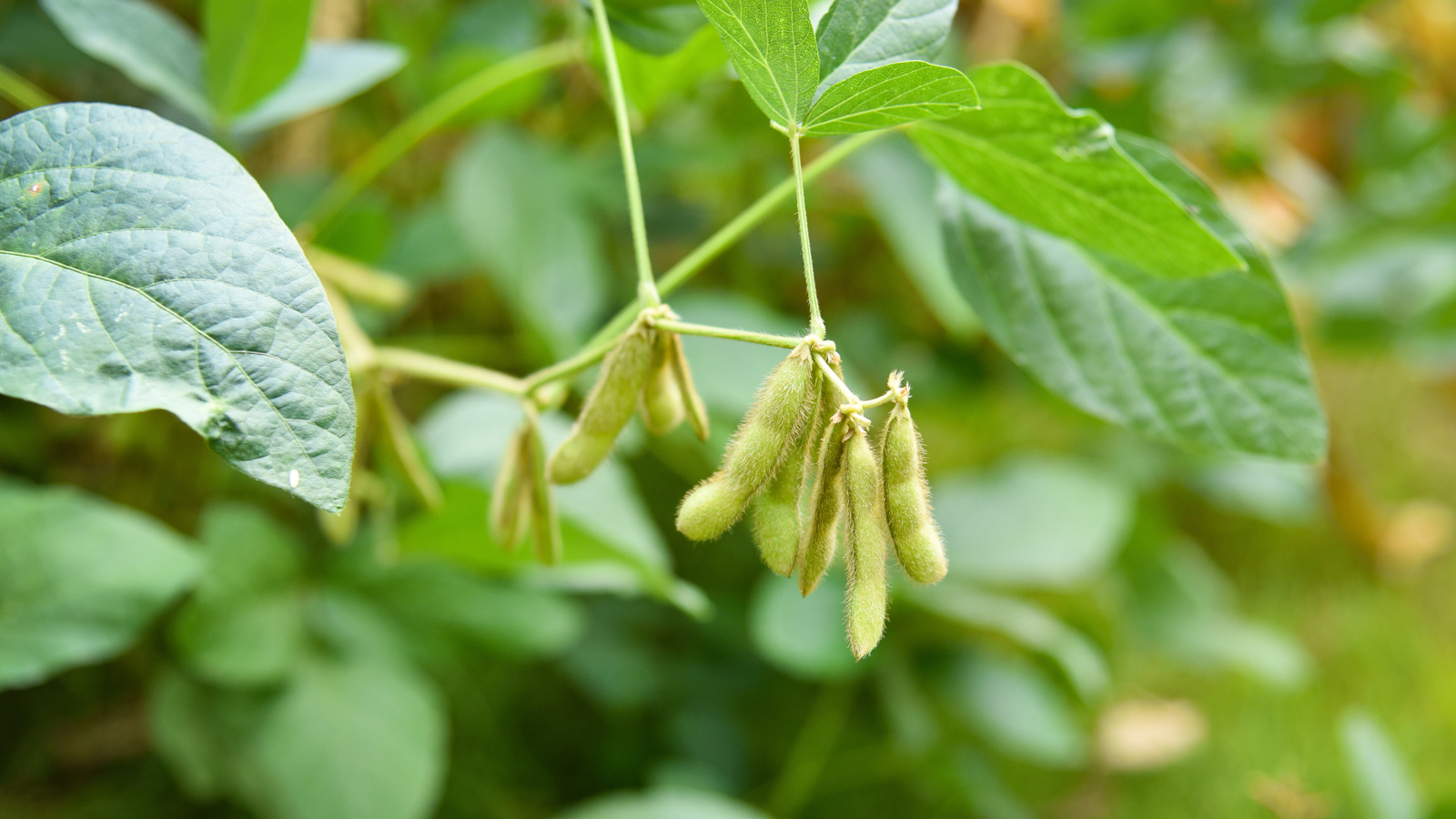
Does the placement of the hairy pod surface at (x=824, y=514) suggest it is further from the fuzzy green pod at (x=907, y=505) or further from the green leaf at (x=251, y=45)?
the green leaf at (x=251, y=45)

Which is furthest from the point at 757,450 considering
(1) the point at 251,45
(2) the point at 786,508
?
(1) the point at 251,45

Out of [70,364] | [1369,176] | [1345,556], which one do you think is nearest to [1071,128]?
[70,364]

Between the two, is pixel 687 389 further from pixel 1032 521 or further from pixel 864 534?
pixel 1032 521

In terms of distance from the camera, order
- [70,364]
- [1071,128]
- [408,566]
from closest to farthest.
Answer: [70,364] → [1071,128] → [408,566]

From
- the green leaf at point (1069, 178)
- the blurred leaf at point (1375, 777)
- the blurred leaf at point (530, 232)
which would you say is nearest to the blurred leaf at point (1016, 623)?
the blurred leaf at point (1375, 777)

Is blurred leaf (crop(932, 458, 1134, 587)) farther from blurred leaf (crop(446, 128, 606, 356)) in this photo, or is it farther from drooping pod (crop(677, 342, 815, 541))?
drooping pod (crop(677, 342, 815, 541))

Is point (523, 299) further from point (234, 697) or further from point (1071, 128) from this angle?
point (1071, 128)

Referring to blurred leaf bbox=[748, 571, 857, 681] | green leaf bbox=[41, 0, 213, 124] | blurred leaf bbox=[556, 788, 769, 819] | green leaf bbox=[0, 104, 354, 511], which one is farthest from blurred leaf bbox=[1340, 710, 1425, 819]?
green leaf bbox=[41, 0, 213, 124]
